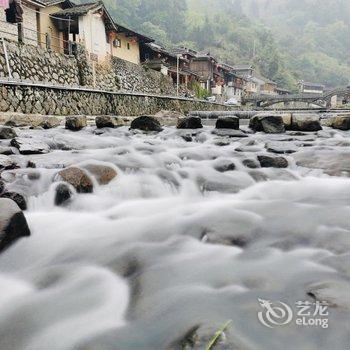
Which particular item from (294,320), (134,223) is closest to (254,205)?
(134,223)

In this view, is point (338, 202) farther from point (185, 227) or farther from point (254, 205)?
point (185, 227)

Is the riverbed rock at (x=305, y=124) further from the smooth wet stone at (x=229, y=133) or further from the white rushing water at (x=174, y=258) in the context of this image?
the white rushing water at (x=174, y=258)

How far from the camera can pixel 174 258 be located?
3832mm

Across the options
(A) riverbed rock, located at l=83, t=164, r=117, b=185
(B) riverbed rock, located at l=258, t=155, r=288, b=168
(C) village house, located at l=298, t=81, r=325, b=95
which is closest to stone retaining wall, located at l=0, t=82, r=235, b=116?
(A) riverbed rock, located at l=83, t=164, r=117, b=185

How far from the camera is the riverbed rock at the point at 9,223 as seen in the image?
3.63 m

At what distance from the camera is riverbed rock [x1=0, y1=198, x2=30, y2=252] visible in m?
3.63

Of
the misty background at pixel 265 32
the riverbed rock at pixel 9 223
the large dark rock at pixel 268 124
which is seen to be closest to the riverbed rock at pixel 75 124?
the large dark rock at pixel 268 124

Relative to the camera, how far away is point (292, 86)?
96625mm

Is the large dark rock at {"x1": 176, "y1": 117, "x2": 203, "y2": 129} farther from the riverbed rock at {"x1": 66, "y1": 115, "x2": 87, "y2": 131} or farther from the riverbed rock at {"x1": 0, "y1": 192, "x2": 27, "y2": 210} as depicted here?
the riverbed rock at {"x1": 0, "y1": 192, "x2": 27, "y2": 210}

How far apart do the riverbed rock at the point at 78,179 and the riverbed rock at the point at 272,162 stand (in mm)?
3401

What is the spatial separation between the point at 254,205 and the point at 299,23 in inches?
7908

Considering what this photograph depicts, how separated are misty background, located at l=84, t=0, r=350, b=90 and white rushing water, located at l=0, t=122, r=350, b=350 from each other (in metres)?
81.3

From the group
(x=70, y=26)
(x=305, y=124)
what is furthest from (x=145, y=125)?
(x=70, y=26)

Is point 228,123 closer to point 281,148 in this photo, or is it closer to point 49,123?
point 281,148
